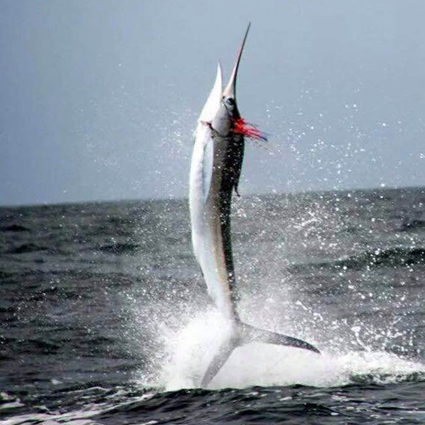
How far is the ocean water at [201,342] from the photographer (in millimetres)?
9461

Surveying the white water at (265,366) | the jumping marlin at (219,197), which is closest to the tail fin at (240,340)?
the jumping marlin at (219,197)

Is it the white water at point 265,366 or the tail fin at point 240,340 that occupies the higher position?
the tail fin at point 240,340

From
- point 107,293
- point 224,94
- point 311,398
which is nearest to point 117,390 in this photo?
point 311,398

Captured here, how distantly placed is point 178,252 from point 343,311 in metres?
15.7

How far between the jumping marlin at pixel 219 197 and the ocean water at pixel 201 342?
0.93ft

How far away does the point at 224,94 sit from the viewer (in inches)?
336

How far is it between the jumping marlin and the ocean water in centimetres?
28

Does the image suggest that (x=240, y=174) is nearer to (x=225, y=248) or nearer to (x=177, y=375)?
(x=225, y=248)

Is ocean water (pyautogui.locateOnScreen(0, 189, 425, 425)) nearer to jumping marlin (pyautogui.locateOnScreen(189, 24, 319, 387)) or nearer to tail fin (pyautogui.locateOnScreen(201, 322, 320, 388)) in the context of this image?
tail fin (pyautogui.locateOnScreen(201, 322, 320, 388))

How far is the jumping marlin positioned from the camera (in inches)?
337

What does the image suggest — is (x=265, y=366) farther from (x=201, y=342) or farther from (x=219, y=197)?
(x=219, y=197)

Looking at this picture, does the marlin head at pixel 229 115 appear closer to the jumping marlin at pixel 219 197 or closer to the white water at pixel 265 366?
the jumping marlin at pixel 219 197

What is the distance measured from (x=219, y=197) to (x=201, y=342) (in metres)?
2.93

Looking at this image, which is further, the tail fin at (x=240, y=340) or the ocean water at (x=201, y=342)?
the ocean water at (x=201, y=342)
